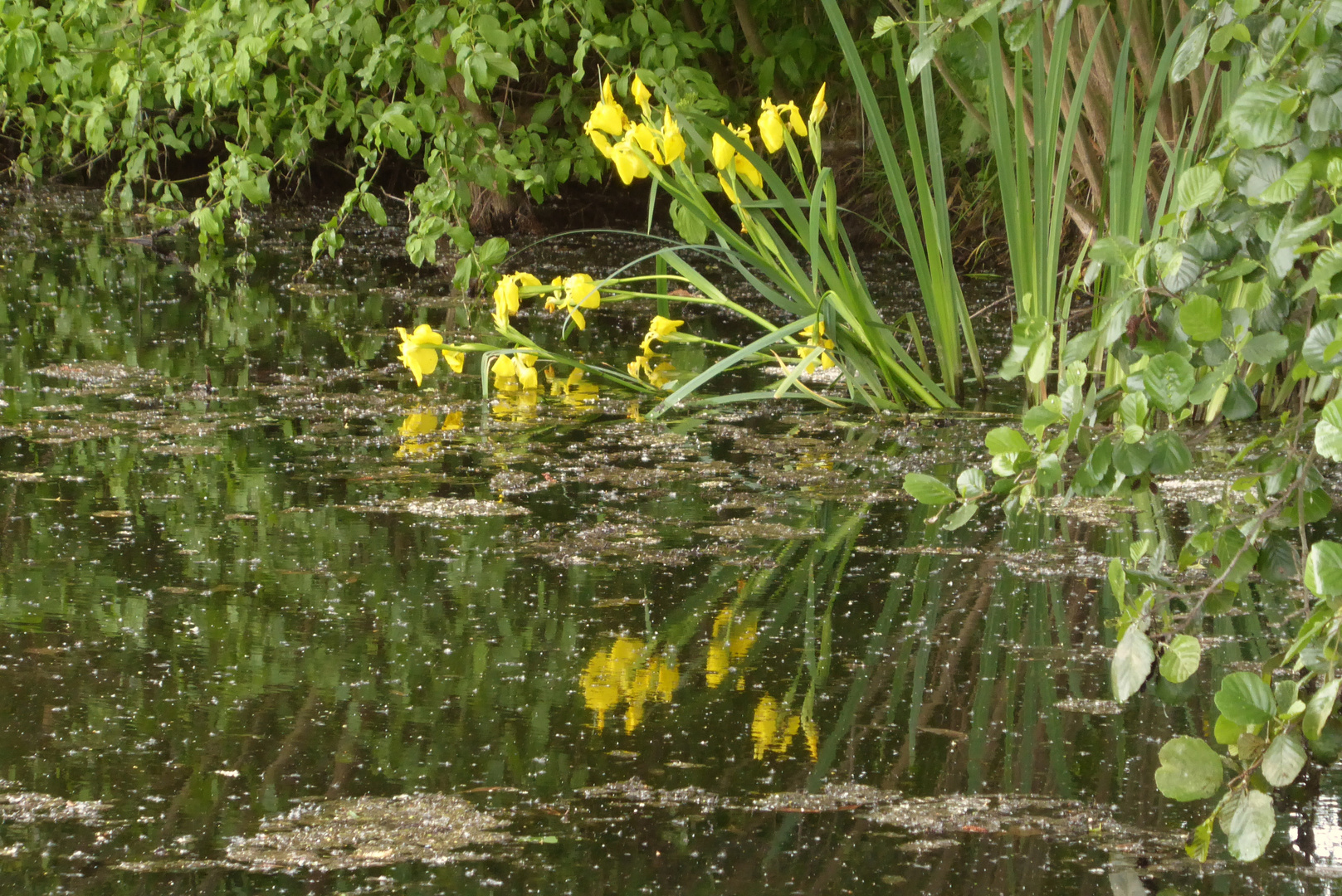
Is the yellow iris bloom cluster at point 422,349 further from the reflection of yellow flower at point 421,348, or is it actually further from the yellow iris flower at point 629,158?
the yellow iris flower at point 629,158

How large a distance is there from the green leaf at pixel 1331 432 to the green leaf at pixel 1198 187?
180 mm

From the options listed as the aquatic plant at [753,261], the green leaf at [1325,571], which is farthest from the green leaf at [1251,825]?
the aquatic plant at [753,261]

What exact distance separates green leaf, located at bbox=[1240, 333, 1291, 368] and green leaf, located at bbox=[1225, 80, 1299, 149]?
117 millimetres

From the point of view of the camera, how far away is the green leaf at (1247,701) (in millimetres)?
846

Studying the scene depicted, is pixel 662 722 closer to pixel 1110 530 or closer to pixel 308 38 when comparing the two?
pixel 1110 530

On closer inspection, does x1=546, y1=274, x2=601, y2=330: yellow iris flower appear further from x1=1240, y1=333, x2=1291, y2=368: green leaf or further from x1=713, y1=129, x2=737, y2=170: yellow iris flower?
x1=1240, y1=333, x2=1291, y2=368: green leaf

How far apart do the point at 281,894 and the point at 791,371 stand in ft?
4.95

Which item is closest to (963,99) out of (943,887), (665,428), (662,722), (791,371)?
(791,371)

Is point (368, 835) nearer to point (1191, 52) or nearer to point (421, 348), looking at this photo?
point (1191, 52)

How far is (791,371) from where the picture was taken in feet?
7.91

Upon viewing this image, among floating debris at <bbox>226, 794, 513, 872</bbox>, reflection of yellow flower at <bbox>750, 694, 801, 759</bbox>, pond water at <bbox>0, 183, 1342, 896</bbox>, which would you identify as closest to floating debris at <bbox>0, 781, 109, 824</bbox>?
pond water at <bbox>0, 183, 1342, 896</bbox>

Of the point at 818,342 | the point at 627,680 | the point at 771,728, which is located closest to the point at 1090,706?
the point at 771,728

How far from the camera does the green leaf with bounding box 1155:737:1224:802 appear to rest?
2.90 feet

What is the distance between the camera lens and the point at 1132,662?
96cm
